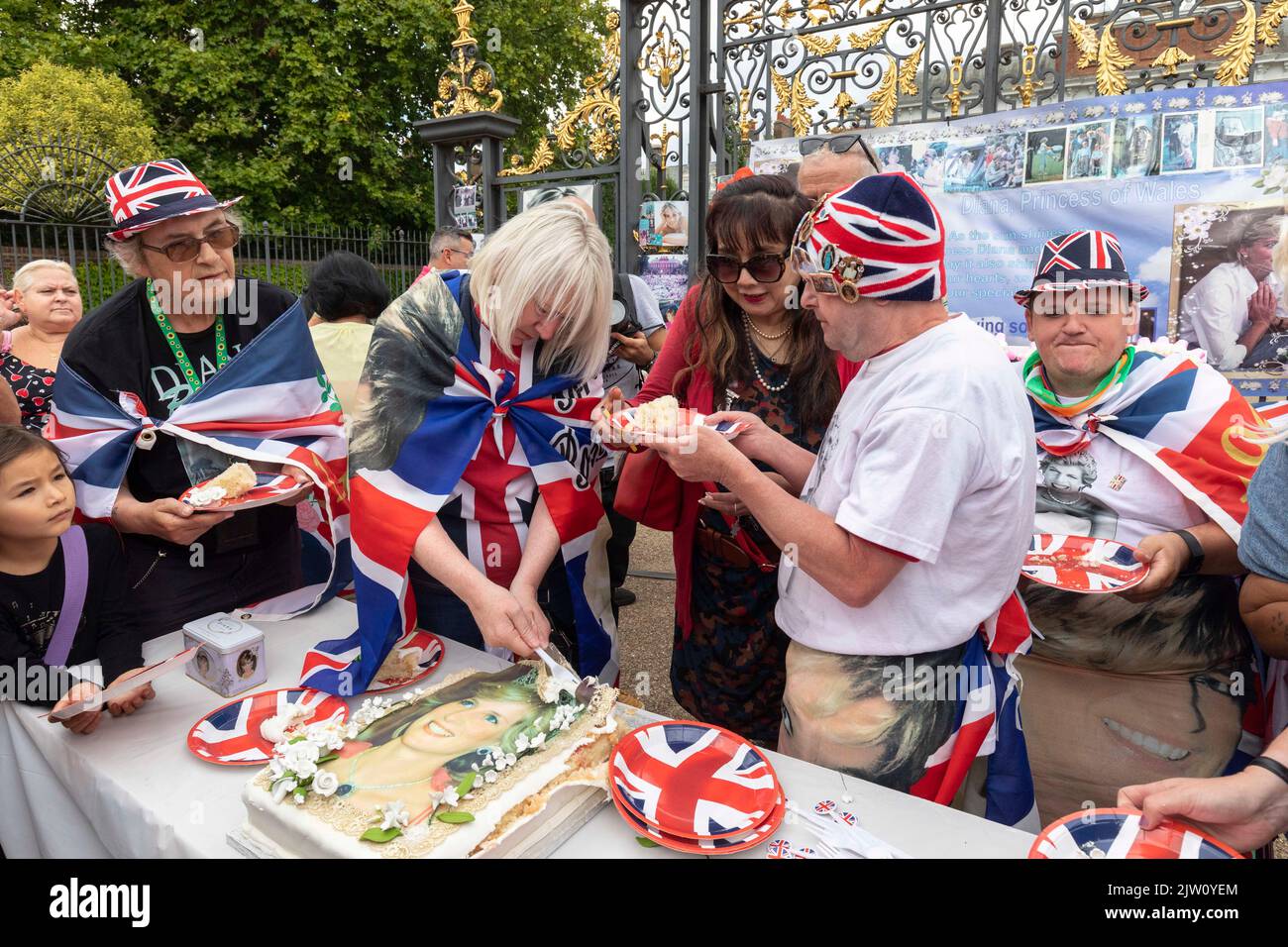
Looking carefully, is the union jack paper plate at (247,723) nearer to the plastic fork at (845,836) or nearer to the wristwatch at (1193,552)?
the plastic fork at (845,836)

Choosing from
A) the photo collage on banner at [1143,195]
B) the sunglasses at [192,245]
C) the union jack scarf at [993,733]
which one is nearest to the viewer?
the union jack scarf at [993,733]

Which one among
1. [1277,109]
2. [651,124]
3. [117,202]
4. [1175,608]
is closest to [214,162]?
[651,124]

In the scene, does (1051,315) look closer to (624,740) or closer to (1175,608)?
(1175,608)

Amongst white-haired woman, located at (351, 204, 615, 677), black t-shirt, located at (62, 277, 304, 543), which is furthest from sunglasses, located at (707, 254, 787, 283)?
black t-shirt, located at (62, 277, 304, 543)

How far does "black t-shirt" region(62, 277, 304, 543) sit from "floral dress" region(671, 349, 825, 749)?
1383mm

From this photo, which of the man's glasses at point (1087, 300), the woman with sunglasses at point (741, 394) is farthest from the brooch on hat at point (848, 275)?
the man's glasses at point (1087, 300)

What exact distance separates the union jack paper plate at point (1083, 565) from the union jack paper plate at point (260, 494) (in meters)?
1.91

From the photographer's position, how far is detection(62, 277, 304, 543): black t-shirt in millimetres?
2291

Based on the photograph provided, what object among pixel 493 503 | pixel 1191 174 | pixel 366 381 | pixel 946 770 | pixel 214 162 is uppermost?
pixel 214 162

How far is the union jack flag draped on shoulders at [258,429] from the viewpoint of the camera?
222cm

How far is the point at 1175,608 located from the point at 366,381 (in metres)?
2.25

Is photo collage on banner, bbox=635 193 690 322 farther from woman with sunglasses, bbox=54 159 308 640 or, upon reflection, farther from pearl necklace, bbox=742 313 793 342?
woman with sunglasses, bbox=54 159 308 640

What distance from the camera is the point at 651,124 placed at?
20.1 feet

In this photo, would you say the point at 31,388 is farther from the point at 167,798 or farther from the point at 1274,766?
the point at 1274,766
